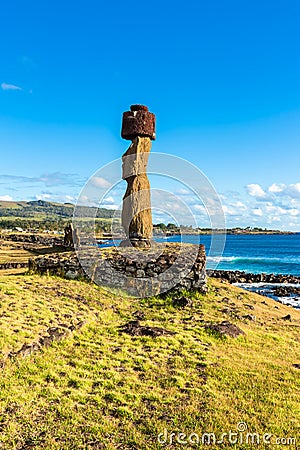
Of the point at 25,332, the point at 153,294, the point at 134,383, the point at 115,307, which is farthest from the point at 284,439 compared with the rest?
the point at 153,294

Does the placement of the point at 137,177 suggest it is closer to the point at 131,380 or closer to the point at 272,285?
the point at 131,380

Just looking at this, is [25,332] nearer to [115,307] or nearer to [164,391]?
[164,391]

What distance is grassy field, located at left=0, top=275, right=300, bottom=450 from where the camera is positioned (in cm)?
577

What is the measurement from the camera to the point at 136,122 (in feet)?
57.1

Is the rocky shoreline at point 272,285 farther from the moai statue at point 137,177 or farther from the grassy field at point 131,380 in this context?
the grassy field at point 131,380

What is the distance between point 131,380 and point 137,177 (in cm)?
1175

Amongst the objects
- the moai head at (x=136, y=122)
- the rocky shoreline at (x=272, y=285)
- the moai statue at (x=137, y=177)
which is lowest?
the rocky shoreline at (x=272, y=285)

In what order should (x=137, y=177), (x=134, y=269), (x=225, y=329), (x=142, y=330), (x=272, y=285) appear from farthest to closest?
(x=272, y=285) < (x=137, y=177) < (x=134, y=269) < (x=225, y=329) < (x=142, y=330)

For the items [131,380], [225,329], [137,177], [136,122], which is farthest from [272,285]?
[131,380]

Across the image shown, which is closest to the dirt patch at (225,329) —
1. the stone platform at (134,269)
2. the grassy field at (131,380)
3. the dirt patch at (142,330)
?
the grassy field at (131,380)

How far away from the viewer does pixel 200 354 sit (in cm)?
927

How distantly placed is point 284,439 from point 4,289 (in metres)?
9.51

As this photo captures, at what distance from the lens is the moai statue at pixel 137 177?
57.3ft

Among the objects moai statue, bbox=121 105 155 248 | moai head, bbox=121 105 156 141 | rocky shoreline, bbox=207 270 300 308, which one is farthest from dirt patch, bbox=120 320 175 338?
rocky shoreline, bbox=207 270 300 308
